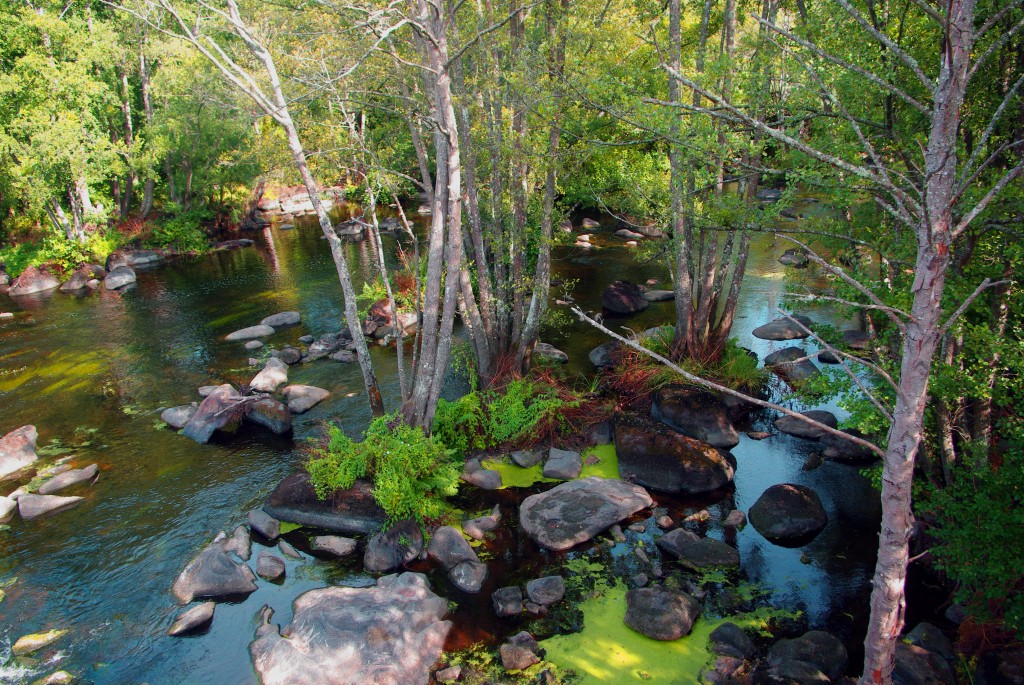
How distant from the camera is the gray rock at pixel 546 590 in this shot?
8680mm

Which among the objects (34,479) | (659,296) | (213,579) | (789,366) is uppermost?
(659,296)

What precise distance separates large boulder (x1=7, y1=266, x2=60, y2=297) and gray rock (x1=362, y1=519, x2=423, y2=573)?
22.9m

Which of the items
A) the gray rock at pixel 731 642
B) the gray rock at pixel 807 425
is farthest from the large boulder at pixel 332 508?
the gray rock at pixel 807 425

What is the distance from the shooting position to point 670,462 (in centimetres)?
1112

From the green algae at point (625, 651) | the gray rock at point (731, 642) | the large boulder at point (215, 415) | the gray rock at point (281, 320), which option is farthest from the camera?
the gray rock at point (281, 320)

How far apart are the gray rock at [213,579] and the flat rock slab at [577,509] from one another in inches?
153

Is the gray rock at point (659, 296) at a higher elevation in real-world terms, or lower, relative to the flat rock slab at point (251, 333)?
lower

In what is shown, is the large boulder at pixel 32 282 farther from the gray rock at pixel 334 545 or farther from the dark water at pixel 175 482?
the gray rock at pixel 334 545

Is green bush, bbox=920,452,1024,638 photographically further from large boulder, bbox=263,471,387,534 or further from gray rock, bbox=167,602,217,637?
gray rock, bbox=167,602,217,637

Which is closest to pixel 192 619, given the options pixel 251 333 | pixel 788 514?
pixel 788 514

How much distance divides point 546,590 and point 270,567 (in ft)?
12.6

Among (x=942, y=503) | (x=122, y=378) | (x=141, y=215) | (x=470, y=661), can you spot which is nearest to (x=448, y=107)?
(x=470, y=661)

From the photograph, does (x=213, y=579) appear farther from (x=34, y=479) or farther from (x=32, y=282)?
(x=32, y=282)

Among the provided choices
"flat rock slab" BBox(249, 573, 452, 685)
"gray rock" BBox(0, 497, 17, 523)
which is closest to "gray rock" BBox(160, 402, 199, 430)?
"gray rock" BBox(0, 497, 17, 523)
